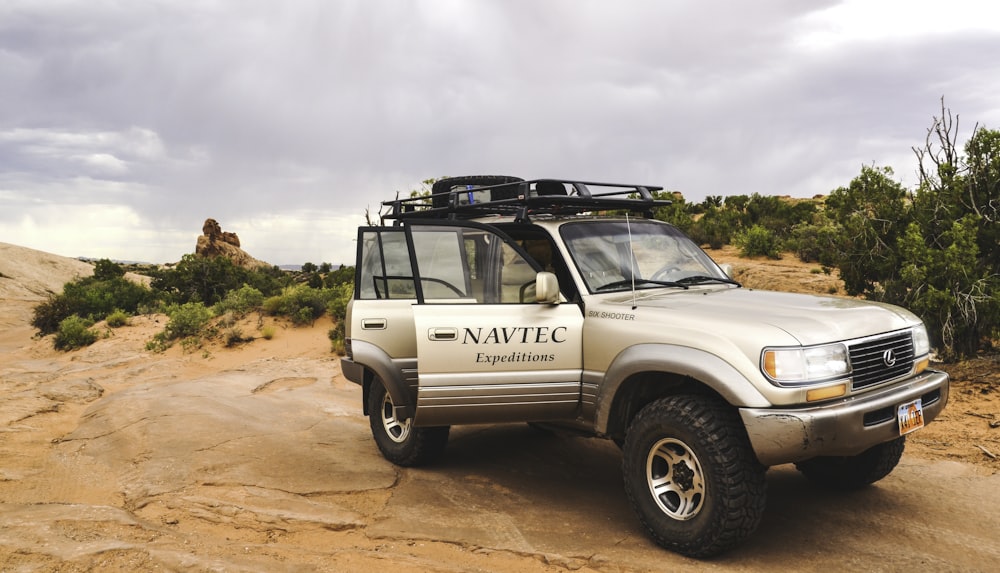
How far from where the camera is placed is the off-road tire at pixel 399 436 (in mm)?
6055

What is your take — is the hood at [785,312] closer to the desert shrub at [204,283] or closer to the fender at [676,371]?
the fender at [676,371]

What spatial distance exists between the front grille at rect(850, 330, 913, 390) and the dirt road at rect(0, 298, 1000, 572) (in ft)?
3.38

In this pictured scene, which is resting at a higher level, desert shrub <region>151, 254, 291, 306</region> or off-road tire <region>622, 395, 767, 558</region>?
desert shrub <region>151, 254, 291, 306</region>

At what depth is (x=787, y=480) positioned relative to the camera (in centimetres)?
571

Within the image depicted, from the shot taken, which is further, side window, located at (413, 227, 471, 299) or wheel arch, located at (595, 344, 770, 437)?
side window, located at (413, 227, 471, 299)

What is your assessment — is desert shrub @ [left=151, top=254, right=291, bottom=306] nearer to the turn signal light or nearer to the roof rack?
the roof rack

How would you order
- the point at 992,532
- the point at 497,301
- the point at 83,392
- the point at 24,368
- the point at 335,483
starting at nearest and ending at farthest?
the point at 992,532
the point at 497,301
the point at 335,483
the point at 83,392
the point at 24,368

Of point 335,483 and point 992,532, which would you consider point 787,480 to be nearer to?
point 992,532

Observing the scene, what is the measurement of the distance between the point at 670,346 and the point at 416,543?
2003mm

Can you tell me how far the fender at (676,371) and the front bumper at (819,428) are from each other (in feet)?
0.32

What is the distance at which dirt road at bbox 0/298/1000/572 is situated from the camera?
4.19 metres

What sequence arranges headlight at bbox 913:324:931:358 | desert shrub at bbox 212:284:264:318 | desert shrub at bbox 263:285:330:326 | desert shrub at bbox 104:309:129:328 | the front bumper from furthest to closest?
desert shrub at bbox 104:309:129:328, desert shrub at bbox 212:284:264:318, desert shrub at bbox 263:285:330:326, headlight at bbox 913:324:931:358, the front bumper

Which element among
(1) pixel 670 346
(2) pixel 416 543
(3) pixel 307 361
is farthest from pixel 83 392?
(1) pixel 670 346

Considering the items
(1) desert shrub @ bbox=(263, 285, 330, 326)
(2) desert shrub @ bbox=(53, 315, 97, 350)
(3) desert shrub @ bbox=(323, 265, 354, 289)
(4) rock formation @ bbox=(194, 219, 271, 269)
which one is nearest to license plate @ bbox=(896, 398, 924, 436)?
(1) desert shrub @ bbox=(263, 285, 330, 326)
